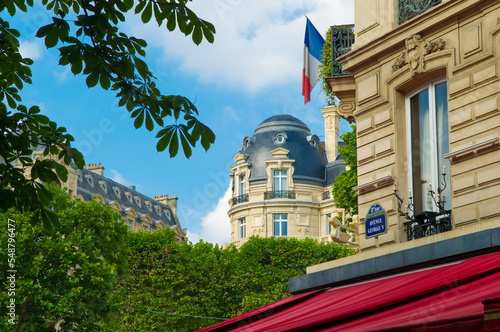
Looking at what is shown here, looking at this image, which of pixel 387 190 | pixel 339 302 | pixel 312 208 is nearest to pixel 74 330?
pixel 387 190

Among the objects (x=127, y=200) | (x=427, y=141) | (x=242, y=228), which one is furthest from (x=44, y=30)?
(x=127, y=200)

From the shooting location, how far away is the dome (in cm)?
6325

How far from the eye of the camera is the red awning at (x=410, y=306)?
6008mm

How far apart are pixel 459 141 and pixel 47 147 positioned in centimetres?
668

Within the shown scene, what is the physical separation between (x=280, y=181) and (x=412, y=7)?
49834 mm

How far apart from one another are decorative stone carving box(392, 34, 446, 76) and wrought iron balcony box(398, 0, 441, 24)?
51 centimetres

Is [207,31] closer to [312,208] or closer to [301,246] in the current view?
[301,246]

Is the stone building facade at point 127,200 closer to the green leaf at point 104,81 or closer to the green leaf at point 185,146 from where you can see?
the green leaf at point 104,81

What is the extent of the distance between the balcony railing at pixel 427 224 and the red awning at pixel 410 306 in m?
2.25

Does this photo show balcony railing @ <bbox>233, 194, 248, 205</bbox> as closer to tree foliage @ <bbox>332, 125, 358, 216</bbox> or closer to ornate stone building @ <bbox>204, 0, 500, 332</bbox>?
tree foliage @ <bbox>332, 125, 358, 216</bbox>

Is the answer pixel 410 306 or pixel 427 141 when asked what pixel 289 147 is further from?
pixel 410 306

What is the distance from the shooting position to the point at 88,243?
32312 millimetres

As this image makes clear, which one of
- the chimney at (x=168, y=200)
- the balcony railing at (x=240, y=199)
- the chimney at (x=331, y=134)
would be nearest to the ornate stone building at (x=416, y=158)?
the balcony railing at (x=240, y=199)

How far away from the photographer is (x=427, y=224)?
→ 38.7 ft
